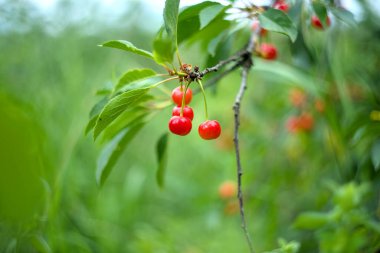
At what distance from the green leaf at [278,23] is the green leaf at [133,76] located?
25cm

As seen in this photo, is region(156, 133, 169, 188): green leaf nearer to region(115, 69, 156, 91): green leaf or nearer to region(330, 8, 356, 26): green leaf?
region(115, 69, 156, 91): green leaf

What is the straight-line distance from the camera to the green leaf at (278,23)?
0.75 meters

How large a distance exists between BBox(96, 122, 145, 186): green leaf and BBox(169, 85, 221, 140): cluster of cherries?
0.55 feet

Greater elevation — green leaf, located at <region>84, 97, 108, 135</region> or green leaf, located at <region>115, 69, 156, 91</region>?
green leaf, located at <region>115, 69, 156, 91</region>

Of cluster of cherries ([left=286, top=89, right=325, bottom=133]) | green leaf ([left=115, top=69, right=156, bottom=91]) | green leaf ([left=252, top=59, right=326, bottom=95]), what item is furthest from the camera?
cluster of cherries ([left=286, top=89, right=325, bottom=133])

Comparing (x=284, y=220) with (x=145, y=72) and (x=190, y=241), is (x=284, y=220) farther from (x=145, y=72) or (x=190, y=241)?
(x=145, y=72)

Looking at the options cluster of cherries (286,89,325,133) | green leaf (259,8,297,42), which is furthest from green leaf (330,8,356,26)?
cluster of cherries (286,89,325,133)

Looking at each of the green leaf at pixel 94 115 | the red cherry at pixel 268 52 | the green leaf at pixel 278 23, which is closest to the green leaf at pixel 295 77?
the red cherry at pixel 268 52

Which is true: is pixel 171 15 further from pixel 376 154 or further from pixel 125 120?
pixel 376 154

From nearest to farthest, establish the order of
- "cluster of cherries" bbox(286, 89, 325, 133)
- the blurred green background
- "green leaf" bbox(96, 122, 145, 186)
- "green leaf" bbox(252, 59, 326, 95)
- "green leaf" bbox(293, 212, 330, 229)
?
"green leaf" bbox(96, 122, 145, 186) → "green leaf" bbox(293, 212, 330, 229) → the blurred green background → "green leaf" bbox(252, 59, 326, 95) → "cluster of cherries" bbox(286, 89, 325, 133)

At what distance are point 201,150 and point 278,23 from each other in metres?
2.09

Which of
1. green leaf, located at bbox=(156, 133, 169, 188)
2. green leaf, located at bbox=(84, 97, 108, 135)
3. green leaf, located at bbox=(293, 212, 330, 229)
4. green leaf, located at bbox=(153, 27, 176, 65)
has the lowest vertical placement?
green leaf, located at bbox=(293, 212, 330, 229)

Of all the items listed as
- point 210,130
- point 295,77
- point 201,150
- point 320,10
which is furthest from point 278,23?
point 201,150

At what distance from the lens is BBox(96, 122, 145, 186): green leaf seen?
0.91 metres
